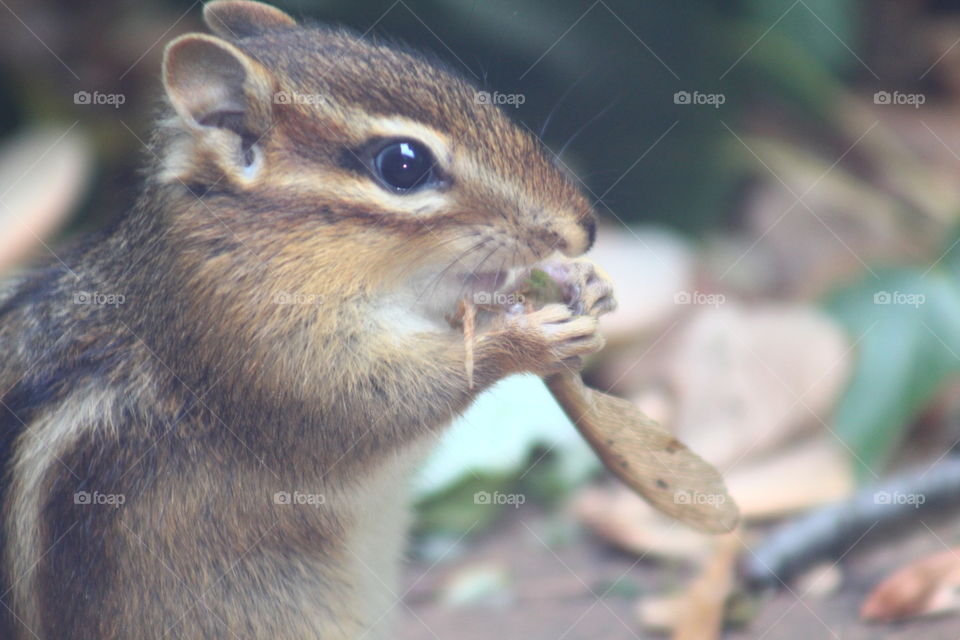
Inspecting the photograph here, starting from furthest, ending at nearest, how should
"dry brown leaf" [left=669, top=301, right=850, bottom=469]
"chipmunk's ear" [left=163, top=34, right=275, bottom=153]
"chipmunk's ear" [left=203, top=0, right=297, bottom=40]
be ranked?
"dry brown leaf" [left=669, top=301, right=850, bottom=469]
"chipmunk's ear" [left=203, top=0, right=297, bottom=40]
"chipmunk's ear" [left=163, top=34, right=275, bottom=153]

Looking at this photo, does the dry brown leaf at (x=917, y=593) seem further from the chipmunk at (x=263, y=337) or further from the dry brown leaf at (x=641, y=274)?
the dry brown leaf at (x=641, y=274)

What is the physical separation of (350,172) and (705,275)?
2.03 metres

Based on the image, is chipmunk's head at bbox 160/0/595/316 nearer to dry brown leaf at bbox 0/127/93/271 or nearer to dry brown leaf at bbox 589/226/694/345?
dry brown leaf at bbox 589/226/694/345

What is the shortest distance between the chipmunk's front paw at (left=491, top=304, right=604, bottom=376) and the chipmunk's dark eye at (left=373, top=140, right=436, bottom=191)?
30 cm

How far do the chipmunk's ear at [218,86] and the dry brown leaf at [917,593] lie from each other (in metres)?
1.51

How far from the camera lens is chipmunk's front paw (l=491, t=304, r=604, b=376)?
1768 mm

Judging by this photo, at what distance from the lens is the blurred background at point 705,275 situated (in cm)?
241

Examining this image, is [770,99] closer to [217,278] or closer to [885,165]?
[885,165]

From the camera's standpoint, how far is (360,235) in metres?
1.68

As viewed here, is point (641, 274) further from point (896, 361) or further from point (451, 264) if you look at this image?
point (451, 264)

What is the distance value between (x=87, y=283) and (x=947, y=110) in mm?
3189

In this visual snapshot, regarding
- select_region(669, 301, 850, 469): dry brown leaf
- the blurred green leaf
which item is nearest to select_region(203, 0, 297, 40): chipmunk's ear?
select_region(669, 301, 850, 469): dry brown leaf

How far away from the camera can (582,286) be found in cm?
181

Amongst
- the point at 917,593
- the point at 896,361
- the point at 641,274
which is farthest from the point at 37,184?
the point at 917,593
